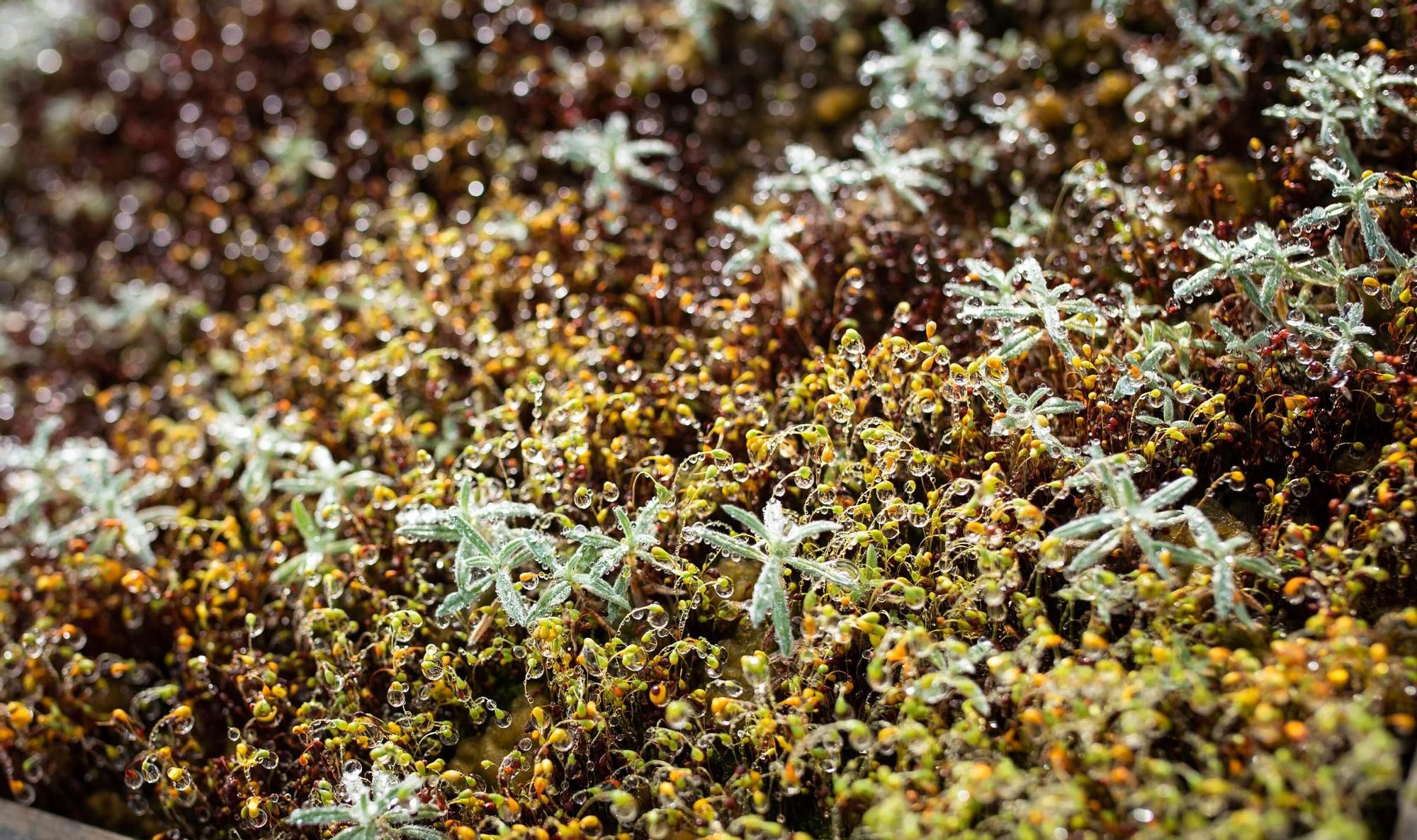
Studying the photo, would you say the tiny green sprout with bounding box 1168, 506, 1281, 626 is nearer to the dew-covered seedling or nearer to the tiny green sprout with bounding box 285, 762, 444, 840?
the dew-covered seedling

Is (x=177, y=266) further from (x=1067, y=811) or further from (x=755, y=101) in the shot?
(x=1067, y=811)

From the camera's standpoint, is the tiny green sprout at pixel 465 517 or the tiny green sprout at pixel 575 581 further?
the tiny green sprout at pixel 465 517

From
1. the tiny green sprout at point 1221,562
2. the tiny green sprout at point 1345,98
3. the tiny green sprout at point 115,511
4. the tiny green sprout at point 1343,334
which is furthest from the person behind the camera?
the tiny green sprout at point 115,511

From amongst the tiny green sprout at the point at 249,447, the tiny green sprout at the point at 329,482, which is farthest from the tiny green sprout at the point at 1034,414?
the tiny green sprout at the point at 249,447

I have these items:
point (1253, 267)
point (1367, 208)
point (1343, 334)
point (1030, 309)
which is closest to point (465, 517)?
point (1030, 309)

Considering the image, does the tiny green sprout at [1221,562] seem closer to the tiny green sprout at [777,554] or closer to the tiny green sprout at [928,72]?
the tiny green sprout at [777,554]

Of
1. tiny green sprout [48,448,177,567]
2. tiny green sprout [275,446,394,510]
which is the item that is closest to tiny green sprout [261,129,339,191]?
tiny green sprout [48,448,177,567]

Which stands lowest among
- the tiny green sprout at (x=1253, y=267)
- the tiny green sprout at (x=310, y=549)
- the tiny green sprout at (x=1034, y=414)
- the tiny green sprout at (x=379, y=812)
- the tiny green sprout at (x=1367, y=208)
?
the tiny green sprout at (x=379, y=812)
